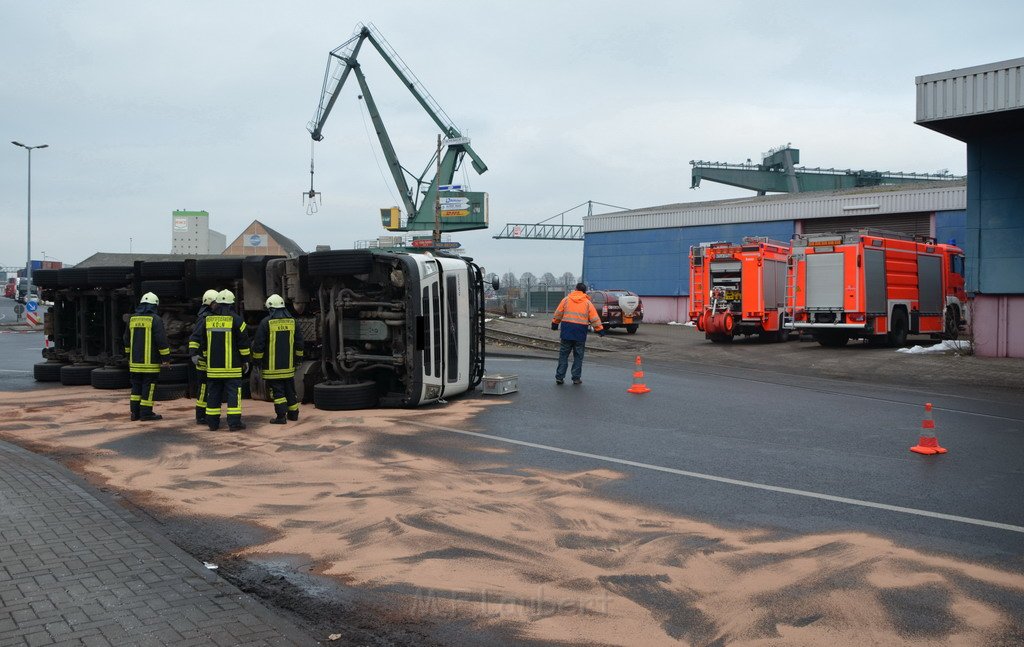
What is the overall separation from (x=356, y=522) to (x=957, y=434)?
7.53 meters

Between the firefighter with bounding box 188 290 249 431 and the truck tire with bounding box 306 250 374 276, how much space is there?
5.30 feet

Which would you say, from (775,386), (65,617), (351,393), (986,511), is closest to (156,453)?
(351,393)

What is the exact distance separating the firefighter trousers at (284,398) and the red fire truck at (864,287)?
612 inches

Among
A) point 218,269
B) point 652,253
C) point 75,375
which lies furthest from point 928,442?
point 652,253

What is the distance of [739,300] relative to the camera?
2498 cm

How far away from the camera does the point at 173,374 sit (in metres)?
13.8

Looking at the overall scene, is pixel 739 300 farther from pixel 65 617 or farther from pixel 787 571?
pixel 65 617

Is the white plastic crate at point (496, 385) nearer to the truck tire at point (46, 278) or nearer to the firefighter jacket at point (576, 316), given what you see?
the firefighter jacket at point (576, 316)

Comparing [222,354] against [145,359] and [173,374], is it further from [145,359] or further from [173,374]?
[173,374]

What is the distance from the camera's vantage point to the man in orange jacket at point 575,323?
14.9 m

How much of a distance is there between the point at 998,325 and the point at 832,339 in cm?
511

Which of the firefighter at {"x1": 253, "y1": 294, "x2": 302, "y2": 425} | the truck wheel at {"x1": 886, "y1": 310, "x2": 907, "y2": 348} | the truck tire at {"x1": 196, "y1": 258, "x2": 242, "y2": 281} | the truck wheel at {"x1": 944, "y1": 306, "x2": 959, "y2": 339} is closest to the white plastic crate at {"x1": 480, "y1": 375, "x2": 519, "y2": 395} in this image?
the firefighter at {"x1": 253, "y1": 294, "x2": 302, "y2": 425}

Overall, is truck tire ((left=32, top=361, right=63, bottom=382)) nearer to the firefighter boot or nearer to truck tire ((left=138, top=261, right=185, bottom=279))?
truck tire ((left=138, top=261, right=185, bottom=279))

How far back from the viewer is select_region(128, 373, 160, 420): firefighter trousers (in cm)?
1121
